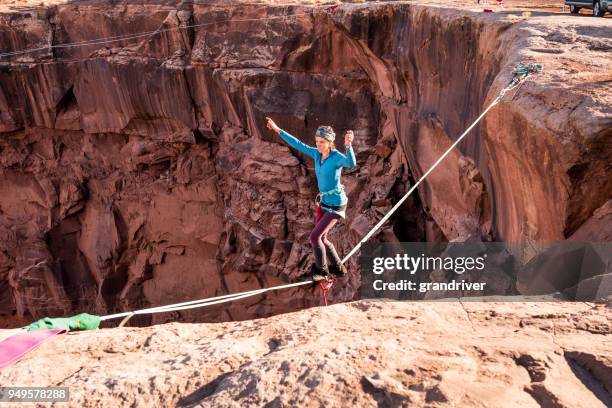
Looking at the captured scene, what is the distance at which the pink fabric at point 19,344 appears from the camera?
4328 millimetres

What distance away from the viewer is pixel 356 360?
12.4ft

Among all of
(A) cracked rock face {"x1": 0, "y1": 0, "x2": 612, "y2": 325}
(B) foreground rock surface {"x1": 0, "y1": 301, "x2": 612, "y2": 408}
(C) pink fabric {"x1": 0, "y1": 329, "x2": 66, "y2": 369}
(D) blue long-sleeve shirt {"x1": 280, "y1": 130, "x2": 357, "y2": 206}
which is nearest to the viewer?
(B) foreground rock surface {"x1": 0, "y1": 301, "x2": 612, "y2": 408}

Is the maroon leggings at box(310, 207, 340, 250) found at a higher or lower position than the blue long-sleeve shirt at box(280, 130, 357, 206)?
lower

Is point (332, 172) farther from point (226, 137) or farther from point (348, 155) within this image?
point (226, 137)

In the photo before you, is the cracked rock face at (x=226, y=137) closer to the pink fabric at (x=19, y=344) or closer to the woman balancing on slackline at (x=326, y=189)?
the woman balancing on slackline at (x=326, y=189)

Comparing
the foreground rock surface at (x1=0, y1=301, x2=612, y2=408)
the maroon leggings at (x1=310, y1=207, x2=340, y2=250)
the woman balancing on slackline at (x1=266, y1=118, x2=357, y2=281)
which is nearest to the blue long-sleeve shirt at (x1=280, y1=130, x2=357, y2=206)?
the woman balancing on slackline at (x1=266, y1=118, x2=357, y2=281)

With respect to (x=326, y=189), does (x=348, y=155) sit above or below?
above

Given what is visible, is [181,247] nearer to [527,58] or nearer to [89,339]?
[527,58]

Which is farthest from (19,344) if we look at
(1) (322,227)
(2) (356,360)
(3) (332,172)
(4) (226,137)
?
(4) (226,137)

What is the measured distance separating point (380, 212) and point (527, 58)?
7.08m

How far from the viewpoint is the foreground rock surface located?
3.54 meters

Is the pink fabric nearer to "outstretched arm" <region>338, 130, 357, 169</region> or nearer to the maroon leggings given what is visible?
the maroon leggings

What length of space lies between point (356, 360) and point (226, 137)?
14050 mm

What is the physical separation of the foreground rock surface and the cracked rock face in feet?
10.4
